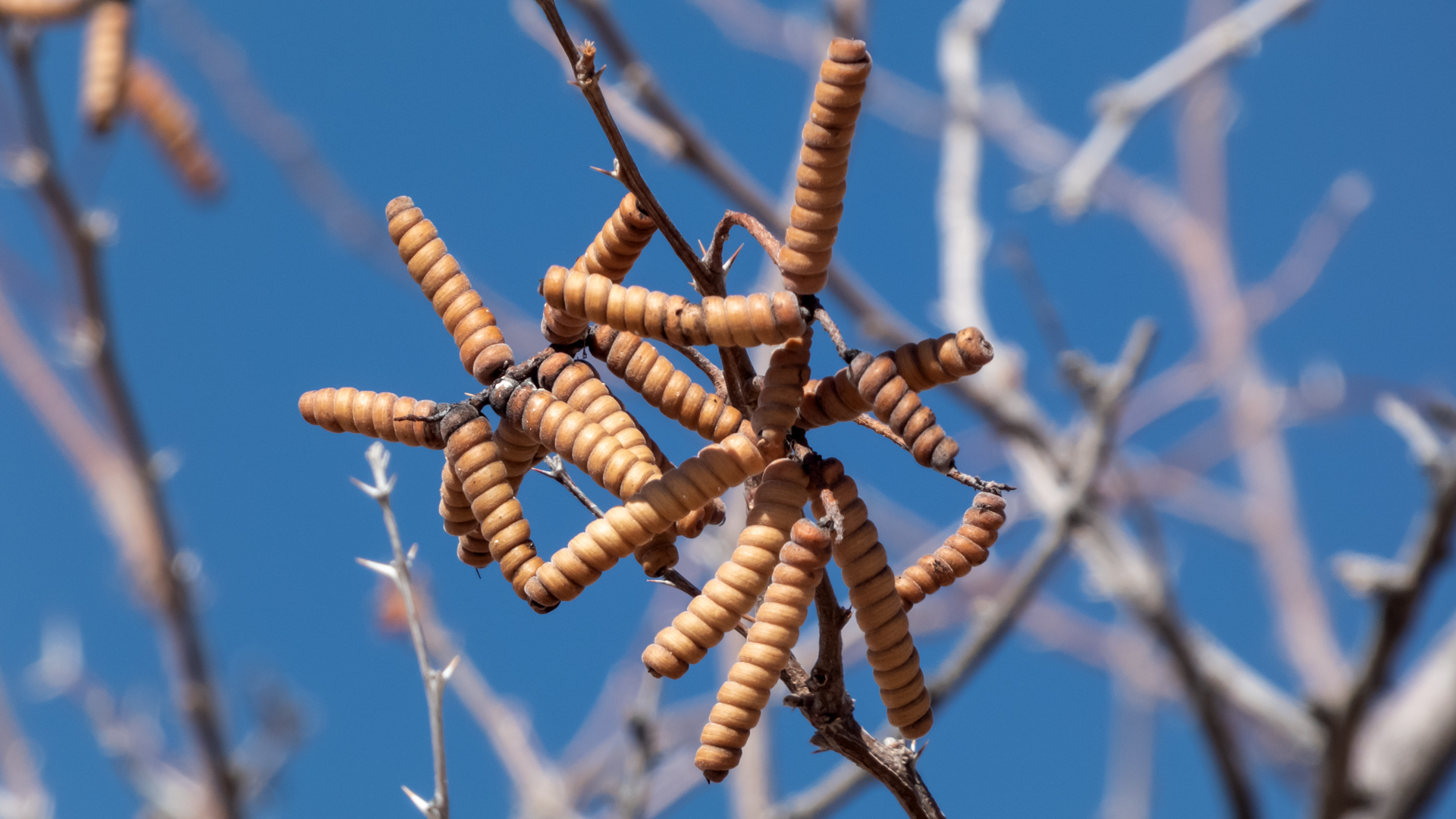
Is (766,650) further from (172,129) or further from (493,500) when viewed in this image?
(172,129)

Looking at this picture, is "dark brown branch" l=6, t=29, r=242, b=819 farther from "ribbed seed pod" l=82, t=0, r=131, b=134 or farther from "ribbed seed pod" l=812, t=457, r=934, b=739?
"ribbed seed pod" l=812, t=457, r=934, b=739

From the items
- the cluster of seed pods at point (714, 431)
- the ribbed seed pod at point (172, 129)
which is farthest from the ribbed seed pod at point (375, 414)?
the ribbed seed pod at point (172, 129)

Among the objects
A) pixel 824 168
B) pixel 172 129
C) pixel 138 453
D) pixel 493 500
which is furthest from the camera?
pixel 172 129

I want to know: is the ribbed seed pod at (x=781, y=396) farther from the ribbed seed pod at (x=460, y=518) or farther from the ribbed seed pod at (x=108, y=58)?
the ribbed seed pod at (x=108, y=58)

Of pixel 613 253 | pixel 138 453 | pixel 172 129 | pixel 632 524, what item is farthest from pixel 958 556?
pixel 172 129

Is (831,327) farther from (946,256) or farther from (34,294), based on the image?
(34,294)

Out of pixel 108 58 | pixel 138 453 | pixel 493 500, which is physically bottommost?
pixel 493 500
